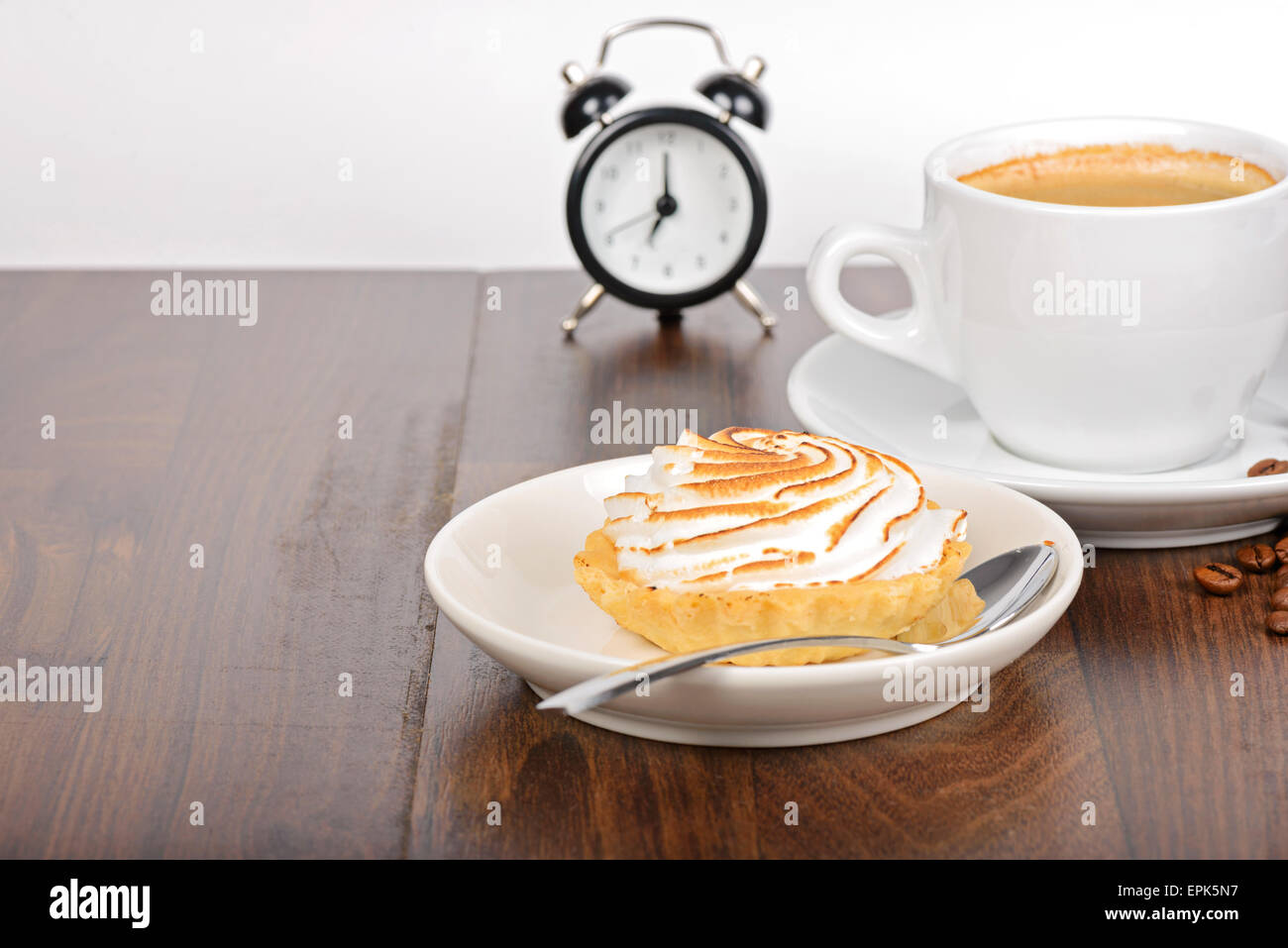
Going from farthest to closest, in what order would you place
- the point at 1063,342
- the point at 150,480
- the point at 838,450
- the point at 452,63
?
the point at 452,63, the point at 150,480, the point at 1063,342, the point at 838,450

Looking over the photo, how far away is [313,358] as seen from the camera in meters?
1.41

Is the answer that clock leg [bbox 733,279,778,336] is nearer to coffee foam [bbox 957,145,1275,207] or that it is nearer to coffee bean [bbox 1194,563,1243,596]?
coffee foam [bbox 957,145,1275,207]

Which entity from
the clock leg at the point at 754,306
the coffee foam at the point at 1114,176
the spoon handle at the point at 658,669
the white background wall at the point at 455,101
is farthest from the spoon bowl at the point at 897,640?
the white background wall at the point at 455,101

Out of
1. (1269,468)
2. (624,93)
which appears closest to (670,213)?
(624,93)

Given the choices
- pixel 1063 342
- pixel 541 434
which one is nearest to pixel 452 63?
pixel 541 434

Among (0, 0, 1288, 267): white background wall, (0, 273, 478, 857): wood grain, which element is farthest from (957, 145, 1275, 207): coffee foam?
(0, 0, 1288, 267): white background wall

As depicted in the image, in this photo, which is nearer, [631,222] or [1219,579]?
[1219,579]

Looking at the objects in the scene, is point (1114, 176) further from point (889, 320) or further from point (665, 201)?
point (665, 201)

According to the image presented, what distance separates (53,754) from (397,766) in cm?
20

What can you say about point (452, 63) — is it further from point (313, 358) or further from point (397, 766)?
point (397, 766)

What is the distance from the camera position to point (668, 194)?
1460mm

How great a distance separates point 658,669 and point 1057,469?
1.59 feet

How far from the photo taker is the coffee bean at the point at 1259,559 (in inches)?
37.0
